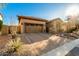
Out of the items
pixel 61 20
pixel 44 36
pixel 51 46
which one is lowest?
pixel 51 46

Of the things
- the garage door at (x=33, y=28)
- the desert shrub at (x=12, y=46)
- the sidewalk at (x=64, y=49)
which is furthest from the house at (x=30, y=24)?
the sidewalk at (x=64, y=49)

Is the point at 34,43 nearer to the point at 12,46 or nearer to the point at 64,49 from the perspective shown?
the point at 12,46

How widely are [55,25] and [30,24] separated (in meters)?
0.44

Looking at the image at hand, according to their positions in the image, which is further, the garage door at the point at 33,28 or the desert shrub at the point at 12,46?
the garage door at the point at 33,28

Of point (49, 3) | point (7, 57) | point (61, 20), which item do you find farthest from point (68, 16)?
point (7, 57)

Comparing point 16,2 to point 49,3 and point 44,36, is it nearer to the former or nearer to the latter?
point 49,3

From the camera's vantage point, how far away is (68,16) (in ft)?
8.45

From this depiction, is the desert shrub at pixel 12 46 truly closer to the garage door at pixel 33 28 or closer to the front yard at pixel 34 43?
the front yard at pixel 34 43

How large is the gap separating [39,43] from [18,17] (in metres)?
0.57

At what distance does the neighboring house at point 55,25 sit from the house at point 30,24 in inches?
3.5

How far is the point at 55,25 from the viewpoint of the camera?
2643mm

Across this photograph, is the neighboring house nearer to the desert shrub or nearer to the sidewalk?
the sidewalk

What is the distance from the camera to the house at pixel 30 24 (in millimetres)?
2617

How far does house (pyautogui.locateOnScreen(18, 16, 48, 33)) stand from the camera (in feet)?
8.59
